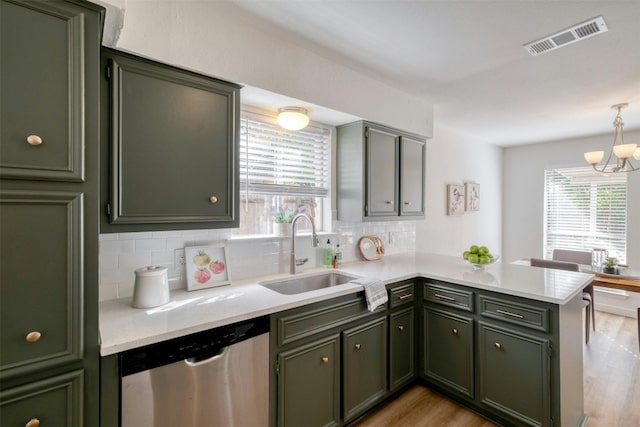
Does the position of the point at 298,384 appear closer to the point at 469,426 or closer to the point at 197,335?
the point at 197,335

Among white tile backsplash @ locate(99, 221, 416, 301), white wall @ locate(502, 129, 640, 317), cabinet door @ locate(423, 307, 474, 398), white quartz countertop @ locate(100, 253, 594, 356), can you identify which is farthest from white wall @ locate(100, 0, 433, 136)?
white wall @ locate(502, 129, 640, 317)

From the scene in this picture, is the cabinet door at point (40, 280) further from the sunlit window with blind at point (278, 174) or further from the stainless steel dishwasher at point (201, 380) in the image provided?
the sunlit window with blind at point (278, 174)

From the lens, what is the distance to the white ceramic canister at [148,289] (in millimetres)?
1562

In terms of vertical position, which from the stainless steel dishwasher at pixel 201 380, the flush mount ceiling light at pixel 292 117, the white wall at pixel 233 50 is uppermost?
the white wall at pixel 233 50

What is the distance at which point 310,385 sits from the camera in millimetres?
1765


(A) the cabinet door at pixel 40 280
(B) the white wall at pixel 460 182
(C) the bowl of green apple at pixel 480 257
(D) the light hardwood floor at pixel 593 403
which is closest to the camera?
(A) the cabinet door at pixel 40 280

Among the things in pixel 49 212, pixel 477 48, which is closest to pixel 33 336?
pixel 49 212

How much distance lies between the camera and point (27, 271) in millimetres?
1007

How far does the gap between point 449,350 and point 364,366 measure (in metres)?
0.70

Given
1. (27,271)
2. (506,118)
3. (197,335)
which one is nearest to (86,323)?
(27,271)

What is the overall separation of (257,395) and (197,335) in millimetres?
476

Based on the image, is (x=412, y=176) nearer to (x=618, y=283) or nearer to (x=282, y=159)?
(x=282, y=159)

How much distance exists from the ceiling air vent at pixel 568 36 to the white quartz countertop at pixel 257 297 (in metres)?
1.59

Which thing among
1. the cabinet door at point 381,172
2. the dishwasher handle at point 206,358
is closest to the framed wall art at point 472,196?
the cabinet door at point 381,172
